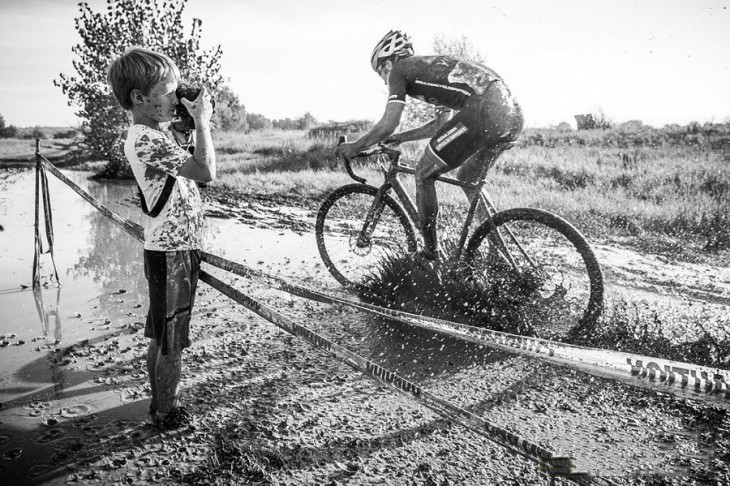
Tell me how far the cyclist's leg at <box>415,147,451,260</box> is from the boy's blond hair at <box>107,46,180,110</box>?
2.16 metres

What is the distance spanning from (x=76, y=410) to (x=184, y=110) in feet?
5.60

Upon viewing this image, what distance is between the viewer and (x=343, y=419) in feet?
8.79

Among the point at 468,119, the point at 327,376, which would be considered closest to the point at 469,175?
the point at 468,119

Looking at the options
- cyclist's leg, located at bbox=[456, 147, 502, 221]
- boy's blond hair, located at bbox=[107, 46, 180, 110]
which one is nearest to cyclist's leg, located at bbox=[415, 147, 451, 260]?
cyclist's leg, located at bbox=[456, 147, 502, 221]

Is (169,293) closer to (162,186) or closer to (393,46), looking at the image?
(162,186)

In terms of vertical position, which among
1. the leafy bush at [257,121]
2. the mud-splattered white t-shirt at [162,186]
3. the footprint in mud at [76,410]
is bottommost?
the footprint in mud at [76,410]

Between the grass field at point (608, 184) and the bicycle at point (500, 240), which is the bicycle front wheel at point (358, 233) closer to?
the bicycle at point (500, 240)

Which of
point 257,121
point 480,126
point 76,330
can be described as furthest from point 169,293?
point 257,121

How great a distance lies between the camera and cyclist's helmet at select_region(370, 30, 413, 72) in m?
4.14

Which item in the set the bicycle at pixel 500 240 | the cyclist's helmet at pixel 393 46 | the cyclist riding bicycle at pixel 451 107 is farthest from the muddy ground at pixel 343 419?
the cyclist's helmet at pixel 393 46

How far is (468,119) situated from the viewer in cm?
380

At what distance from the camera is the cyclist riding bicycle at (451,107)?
12.5 ft

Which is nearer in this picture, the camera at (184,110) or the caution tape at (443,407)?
the caution tape at (443,407)

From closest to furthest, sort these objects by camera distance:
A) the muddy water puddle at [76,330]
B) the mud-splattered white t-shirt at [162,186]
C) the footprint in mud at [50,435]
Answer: the mud-splattered white t-shirt at [162,186]
the footprint in mud at [50,435]
the muddy water puddle at [76,330]
